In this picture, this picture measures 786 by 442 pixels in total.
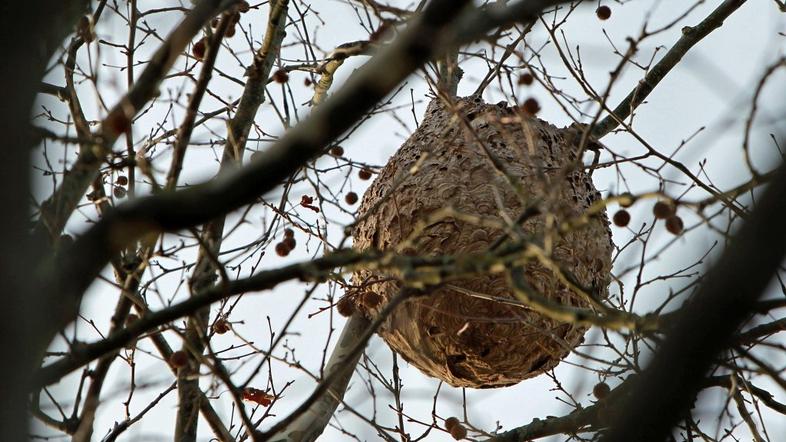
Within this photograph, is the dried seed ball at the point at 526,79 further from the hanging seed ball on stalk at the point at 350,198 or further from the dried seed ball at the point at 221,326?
the dried seed ball at the point at 221,326

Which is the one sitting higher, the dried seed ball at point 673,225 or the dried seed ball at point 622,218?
the dried seed ball at point 622,218

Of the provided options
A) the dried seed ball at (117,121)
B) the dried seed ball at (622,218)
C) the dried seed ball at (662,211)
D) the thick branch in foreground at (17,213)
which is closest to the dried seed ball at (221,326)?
the dried seed ball at (117,121)

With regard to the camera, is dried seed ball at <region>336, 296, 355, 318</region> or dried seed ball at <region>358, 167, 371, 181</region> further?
dried seed ball at <region>358, 167, 371, 181</region>

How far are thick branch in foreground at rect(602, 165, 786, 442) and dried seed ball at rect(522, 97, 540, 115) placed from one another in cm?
183

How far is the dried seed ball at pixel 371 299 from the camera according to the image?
3576 mm

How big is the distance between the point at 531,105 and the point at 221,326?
1.49 m

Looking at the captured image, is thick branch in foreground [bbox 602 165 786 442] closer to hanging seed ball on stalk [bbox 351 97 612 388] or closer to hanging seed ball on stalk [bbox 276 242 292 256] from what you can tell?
hanging seed ball on stalk [bbox 351 97 612 388]

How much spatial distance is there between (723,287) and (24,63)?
1.08m

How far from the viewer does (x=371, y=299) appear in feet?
11.7

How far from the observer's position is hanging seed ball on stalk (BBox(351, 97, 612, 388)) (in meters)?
3.41

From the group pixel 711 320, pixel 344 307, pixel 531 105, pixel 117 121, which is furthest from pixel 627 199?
pixel 344 307

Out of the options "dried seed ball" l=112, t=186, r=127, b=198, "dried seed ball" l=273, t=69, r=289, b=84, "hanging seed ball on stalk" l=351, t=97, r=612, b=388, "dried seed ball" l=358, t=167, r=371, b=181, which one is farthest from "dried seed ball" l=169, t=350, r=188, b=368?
"dried seed ball" l=358, t=167, r=371, b=181

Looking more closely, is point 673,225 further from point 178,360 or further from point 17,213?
point 17,213

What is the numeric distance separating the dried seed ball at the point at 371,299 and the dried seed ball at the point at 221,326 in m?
0.55
